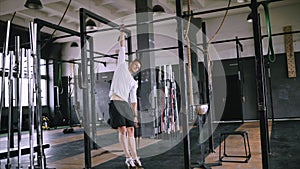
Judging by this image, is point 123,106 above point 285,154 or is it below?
above

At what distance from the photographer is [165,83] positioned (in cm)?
678

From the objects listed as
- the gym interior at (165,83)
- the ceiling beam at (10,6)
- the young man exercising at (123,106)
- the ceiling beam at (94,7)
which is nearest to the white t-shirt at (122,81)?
the young man exercising at (123,106)

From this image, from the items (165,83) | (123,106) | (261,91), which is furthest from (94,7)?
(261,91)

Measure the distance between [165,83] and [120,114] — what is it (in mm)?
3408

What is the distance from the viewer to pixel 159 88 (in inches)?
296

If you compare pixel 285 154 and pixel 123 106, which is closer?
pixel 123 106

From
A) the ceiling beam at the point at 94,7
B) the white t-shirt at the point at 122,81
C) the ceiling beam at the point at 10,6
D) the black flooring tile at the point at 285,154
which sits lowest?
the black flooring tile at the point at 285,154

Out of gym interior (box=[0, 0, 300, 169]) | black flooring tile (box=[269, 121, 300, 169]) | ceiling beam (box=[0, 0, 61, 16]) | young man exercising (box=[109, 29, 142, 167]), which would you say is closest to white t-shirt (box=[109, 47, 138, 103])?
young man exercising (box=[109, 29, 142, 167])

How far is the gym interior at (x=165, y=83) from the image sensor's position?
138 inches

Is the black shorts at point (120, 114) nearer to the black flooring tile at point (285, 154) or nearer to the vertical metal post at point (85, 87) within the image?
the vertical metal post at point (85, 87)

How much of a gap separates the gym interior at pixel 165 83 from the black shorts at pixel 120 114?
1.44ft

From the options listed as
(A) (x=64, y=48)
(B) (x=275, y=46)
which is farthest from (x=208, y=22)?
(A) (x=64, y=48)

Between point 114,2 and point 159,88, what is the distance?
3513mm

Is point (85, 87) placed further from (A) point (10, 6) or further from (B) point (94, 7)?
(B) point (94, 7)
